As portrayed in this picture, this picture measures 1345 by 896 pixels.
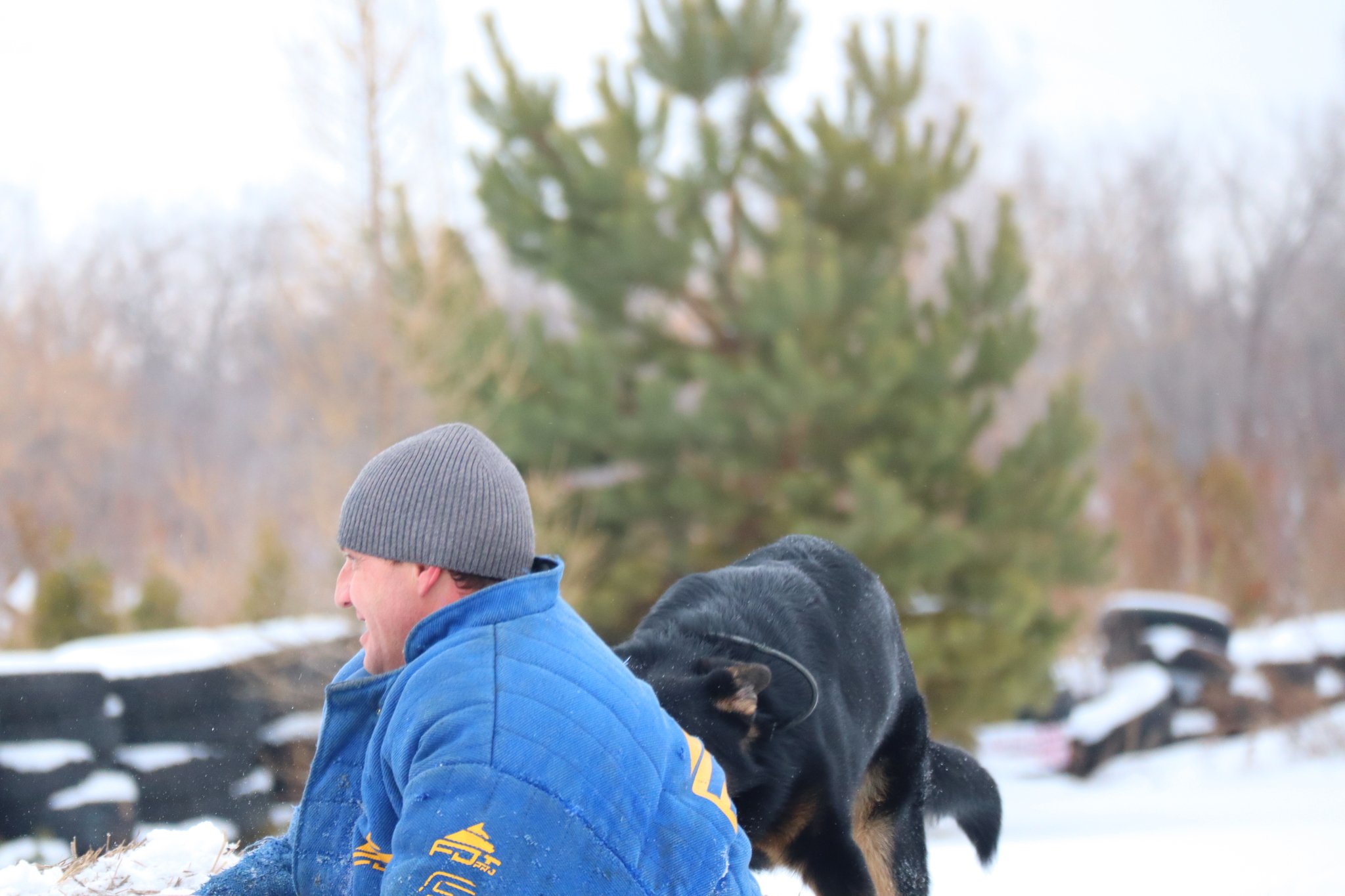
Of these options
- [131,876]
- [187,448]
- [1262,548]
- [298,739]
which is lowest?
[187,448]

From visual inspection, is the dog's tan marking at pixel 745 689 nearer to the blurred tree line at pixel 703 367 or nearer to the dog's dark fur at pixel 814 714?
the dog's dark fur at pixel 814 714

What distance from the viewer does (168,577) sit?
9305 millimetres

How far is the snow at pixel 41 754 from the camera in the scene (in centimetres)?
576

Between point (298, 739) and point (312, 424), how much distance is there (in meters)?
2.32

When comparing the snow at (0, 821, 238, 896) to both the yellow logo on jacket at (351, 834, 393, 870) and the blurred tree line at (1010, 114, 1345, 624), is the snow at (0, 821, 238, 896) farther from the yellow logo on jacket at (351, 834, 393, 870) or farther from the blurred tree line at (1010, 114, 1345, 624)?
the blurred tree line at (1010, 114, 1345, 624)

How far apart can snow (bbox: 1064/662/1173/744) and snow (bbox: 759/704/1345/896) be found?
0.46 meters

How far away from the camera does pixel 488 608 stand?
Result: 57.4 inches

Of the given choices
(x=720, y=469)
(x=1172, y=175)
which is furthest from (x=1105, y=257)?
(x=720, y=469)

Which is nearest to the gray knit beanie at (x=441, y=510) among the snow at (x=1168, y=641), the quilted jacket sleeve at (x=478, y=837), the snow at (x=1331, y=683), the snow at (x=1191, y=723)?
the quilted jacket sleeve at (x=478, y=837)

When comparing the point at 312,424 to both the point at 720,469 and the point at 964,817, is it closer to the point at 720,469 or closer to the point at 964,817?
the point at 720,469

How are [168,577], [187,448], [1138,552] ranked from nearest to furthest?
1. [168,577]
2. [1138,552]
3. [187,448]

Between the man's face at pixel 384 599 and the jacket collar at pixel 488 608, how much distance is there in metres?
0.05

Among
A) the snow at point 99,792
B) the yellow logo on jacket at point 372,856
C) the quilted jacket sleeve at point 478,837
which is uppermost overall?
the quilted jacket sleeve at point 478,837

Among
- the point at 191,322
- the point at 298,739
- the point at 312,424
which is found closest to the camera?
the point at 298,739
